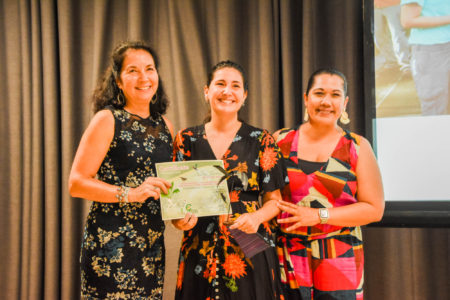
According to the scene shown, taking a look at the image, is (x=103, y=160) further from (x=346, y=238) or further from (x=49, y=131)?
(x=49, y=131)

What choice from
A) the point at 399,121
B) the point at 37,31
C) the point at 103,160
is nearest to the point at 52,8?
the point at 37,31

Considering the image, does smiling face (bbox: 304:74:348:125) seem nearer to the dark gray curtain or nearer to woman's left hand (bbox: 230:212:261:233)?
woman's left hand (bbox: 230:212:261:233)

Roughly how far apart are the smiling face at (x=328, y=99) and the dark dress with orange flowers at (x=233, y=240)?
288 mm

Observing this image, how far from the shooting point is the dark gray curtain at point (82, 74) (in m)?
2.58

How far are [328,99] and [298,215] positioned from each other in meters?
0.56

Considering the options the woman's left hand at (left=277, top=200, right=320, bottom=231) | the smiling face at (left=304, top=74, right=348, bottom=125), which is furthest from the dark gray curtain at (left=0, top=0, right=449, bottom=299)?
the woman's left hand at (left=277, top=200, right=320, bottom=231)

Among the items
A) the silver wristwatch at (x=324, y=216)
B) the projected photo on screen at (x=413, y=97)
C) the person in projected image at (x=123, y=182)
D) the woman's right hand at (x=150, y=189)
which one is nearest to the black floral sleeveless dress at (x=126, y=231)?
the person in projected image at (x=123, y=182)

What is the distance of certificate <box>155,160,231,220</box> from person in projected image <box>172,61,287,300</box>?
0.05m

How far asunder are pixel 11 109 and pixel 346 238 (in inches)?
107

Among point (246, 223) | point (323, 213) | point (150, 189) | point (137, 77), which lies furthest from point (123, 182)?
point (323, 213)

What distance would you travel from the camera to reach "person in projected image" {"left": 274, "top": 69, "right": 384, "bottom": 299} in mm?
1561

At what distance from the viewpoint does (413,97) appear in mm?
2262

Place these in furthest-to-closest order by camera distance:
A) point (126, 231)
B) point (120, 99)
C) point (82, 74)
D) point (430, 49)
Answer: point (82, 74)
point (430, 49)
point (120, 99)
point (126, 231)

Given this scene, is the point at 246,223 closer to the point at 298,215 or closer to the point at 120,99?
the point at 298,215
